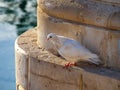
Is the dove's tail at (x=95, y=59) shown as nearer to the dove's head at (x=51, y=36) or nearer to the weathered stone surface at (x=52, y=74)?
the weathered stone surface at (x=52, y=74)

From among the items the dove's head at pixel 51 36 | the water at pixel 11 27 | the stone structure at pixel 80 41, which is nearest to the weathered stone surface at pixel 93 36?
the stone structure at pixel 80 41

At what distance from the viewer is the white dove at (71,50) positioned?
186 inches

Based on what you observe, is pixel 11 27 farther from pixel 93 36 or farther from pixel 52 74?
pixel 93 36

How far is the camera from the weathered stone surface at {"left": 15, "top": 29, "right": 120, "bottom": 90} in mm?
4559

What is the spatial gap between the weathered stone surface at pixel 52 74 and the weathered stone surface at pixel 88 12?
0.44 metres

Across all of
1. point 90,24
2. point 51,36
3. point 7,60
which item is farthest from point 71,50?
point 7,60

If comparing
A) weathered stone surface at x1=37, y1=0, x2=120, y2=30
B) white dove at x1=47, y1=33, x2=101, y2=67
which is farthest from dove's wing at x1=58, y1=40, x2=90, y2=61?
weathered stone surface at x1=37, y1=0, x2=120, y2=30

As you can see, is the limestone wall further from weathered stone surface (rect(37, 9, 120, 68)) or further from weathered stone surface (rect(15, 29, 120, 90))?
weathered stone surface (rect(15, 29, 120, 90))

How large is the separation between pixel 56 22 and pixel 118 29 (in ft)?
2.30

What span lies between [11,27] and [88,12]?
33.6 feet

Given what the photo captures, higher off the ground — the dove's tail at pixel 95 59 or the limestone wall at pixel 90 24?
the limestone wall at pixel 90 24

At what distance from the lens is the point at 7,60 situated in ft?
38.6

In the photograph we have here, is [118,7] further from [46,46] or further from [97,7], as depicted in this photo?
[46,46]

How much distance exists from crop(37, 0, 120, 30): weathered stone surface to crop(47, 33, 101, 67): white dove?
220 millimetres
